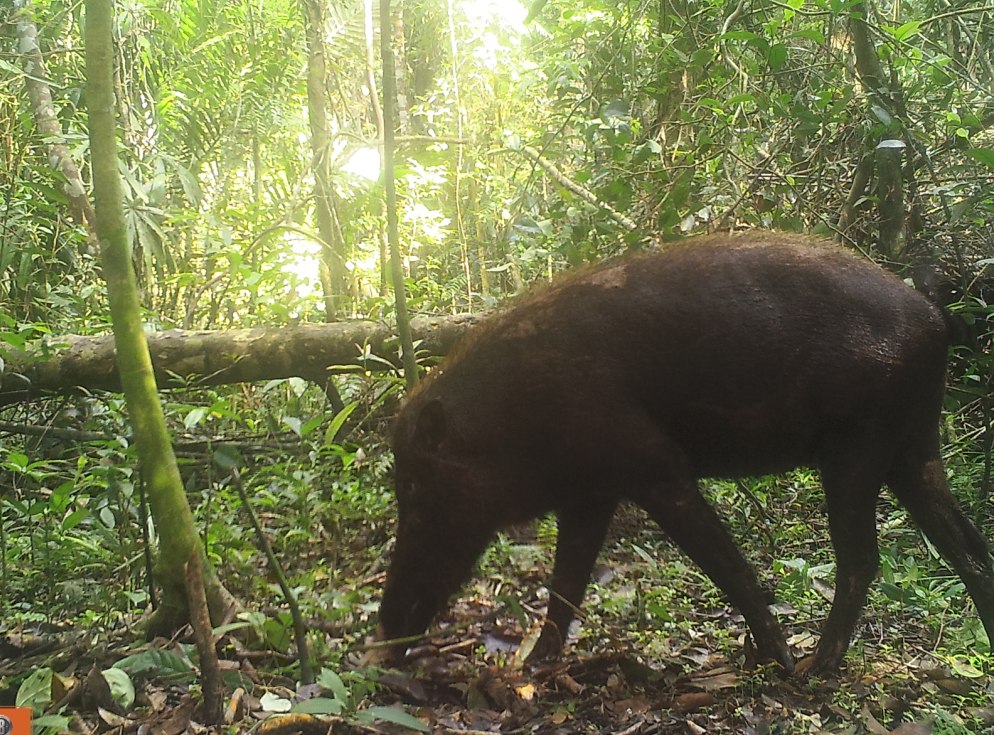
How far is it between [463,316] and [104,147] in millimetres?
2867

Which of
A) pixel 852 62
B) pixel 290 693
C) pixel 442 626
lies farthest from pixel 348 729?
pixel 852 62

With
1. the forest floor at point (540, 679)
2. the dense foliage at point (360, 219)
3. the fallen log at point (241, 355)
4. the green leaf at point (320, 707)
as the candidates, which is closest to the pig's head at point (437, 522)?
the forest floor at point (540, 679)

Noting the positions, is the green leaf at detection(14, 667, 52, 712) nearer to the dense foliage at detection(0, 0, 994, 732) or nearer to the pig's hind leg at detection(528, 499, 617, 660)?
the dense foliage at detection(0, 0, 994, 732)

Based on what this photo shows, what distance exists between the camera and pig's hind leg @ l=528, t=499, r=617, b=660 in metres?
3.08

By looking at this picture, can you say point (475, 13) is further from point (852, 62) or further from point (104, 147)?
point (104, 147)

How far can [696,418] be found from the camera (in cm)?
287

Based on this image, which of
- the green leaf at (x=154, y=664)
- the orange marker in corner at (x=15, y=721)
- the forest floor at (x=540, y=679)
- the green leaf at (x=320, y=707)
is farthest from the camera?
the green leaf at (x=154, y=664)

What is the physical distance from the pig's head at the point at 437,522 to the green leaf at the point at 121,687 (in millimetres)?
976

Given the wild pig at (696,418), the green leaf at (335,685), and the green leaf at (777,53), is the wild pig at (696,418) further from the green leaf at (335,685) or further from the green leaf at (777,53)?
the green leaf at (777,53)

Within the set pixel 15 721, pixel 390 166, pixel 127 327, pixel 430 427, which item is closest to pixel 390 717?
pixel 15 721

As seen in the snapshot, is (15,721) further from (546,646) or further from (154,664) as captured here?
(546,646)

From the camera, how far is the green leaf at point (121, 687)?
2.15 m

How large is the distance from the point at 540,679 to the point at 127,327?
68.3 inches

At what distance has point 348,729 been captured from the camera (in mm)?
2051
